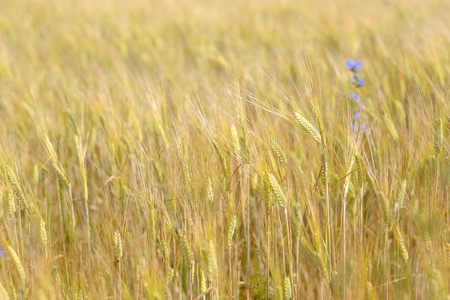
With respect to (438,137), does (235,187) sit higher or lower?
lower

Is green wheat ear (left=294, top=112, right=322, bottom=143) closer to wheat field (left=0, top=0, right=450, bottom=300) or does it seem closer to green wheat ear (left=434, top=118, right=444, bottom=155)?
wheat field (left=0, top=0, right=450, bottom=300)

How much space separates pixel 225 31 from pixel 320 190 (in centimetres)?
295

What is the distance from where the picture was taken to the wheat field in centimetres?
113

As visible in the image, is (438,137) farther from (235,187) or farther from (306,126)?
(235,187)

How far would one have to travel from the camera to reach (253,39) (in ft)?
12.5

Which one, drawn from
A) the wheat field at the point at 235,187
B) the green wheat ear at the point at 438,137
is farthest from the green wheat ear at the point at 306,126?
the green wheat ear at the point at 438,137

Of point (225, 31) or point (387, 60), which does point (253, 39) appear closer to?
point (225, 31)

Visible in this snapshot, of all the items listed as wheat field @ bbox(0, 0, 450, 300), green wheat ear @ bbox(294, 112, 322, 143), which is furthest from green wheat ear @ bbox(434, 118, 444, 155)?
green wheat ear @ bbox(294, 112, 322, 143)

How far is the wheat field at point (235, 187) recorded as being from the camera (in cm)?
113

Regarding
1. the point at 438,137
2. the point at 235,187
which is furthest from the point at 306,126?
the point at 438,137

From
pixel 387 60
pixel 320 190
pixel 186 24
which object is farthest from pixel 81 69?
pixel 320 190

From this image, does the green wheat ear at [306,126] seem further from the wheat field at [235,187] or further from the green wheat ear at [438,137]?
the green wheat ear at [438,137]

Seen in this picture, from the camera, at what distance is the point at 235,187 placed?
3.89ft

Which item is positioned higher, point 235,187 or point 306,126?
point 306,126
